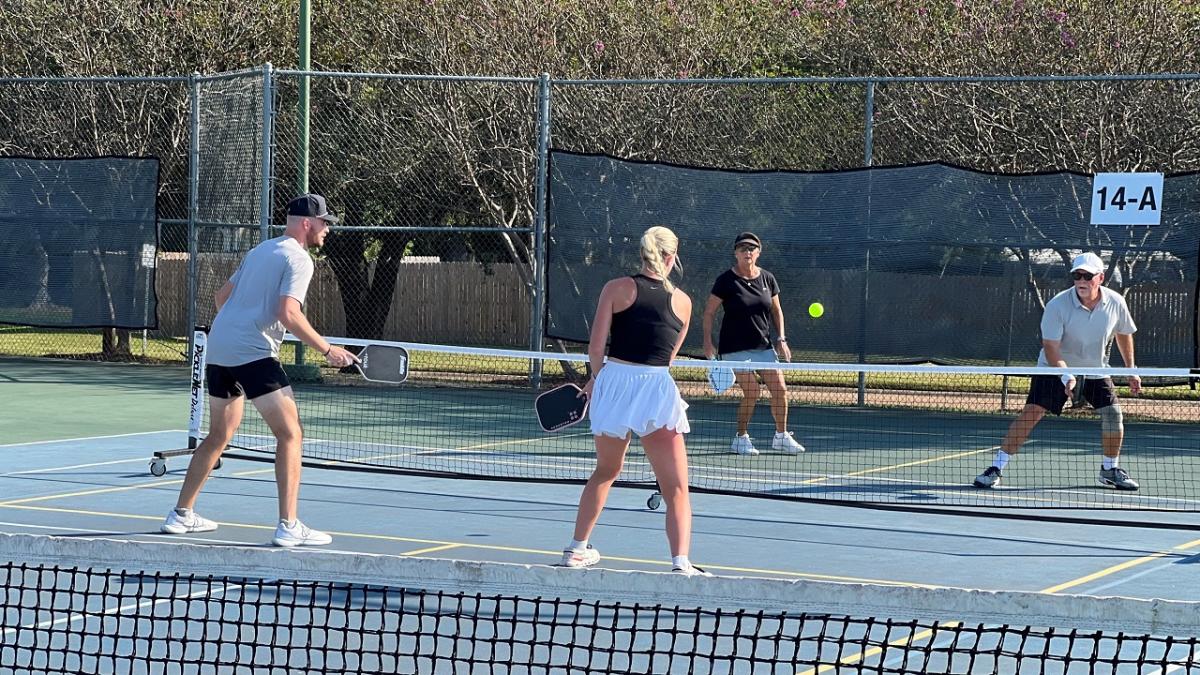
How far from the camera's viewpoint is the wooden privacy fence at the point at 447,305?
2253 cm

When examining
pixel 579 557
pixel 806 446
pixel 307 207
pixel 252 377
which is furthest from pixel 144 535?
pixel 806 446

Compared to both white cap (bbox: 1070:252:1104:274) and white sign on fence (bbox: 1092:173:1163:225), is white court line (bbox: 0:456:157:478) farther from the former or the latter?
white sign on fence (bbox: 1092:173:1163:225)

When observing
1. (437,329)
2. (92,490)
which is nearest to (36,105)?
(437,329)

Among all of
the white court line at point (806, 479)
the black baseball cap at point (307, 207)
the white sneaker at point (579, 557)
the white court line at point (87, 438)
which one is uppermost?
the black baseball cap at point (307, 207)

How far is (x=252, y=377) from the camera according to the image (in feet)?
25.4

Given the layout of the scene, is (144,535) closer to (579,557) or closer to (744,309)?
(579,557)

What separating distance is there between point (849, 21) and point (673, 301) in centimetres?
1372

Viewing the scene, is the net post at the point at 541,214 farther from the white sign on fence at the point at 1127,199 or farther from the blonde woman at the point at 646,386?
the blonde woman at the point at 646,386

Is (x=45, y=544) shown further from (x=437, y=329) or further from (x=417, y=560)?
(x=437, y=329)

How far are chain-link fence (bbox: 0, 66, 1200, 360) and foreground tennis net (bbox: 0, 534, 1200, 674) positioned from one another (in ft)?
27.9

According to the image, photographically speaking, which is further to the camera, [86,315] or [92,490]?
[86,315]

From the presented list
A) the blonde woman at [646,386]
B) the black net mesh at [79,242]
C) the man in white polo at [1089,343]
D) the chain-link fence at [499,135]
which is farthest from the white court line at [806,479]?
the black net mesh at [79,242]

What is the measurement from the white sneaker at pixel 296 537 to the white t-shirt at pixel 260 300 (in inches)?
30.3

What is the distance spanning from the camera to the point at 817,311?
14656 mm
